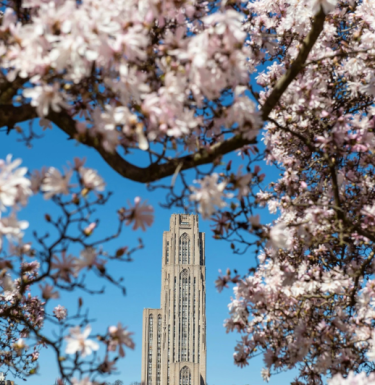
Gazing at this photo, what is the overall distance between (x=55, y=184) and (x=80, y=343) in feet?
3.11

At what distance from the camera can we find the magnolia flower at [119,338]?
10.1 feet

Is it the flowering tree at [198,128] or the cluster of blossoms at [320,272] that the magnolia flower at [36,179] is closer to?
the flowering tree at [198,128]

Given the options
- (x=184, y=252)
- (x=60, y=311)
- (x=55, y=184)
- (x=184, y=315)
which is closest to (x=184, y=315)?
(x=184, y=315)

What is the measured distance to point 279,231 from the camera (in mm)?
3287

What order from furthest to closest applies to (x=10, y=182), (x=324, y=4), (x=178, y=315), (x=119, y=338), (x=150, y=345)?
(x=178, y=315) → (x=150, y=345) → (x=324, y=4) → (x=119, y=338) → (x=10, y=182)

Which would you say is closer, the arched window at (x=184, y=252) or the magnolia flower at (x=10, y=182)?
the magnolia flower at (x=10, y=182)

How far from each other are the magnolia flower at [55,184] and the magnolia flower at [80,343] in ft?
2.66

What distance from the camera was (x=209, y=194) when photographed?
2.78m

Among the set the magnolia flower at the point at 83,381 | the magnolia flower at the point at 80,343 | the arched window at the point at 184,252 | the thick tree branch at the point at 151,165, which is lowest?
the magnolia flower at the point at 83,381

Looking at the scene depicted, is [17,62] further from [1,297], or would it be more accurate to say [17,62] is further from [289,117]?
[1,297]

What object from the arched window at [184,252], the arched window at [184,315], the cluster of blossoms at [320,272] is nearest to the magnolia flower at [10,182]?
the cluster of blossoms at [320,272]

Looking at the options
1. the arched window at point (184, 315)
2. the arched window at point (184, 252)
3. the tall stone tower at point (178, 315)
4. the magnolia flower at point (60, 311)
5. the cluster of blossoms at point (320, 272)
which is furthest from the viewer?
the arched window at point (184, 252)

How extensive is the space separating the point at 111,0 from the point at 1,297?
5.91 meters

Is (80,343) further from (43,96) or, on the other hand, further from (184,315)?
(184,315)
